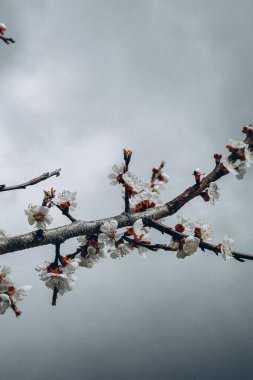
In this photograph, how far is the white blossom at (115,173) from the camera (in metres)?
4.86

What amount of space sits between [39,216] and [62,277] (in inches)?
28.9

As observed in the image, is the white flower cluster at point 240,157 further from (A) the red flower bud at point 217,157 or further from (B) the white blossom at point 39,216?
(B) the white blossom at point 39,216

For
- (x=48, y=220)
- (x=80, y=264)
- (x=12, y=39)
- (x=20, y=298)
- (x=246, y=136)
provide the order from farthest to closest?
1. (x=246, y=136)
2. (x=80, y=264)
3. (x=48, y=220)
4. (x=20, y=298)
5. (x=12, y=39)

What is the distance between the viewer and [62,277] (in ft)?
14.1

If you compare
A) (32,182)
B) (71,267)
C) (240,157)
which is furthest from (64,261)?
(240,157)

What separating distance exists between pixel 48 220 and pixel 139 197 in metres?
1.16

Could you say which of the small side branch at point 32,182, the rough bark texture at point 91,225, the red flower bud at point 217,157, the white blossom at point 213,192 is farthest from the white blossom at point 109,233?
the red flower bud at point 217,157

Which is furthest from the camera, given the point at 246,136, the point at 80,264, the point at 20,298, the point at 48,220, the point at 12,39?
the point at 246,136

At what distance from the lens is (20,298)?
4051 millimetres

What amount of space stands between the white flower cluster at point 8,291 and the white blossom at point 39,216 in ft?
2.08

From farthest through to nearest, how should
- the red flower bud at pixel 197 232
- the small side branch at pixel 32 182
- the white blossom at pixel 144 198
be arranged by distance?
the white blossom at pixel 144 198 < the red flower bud at pixel 197 232 < the small side branch at pixel 32 182

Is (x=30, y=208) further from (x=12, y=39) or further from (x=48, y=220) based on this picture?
(x=12, y=39)

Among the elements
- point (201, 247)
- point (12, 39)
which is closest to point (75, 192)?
point (201, 247)

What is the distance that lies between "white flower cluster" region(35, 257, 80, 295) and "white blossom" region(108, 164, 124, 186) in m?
1.16
